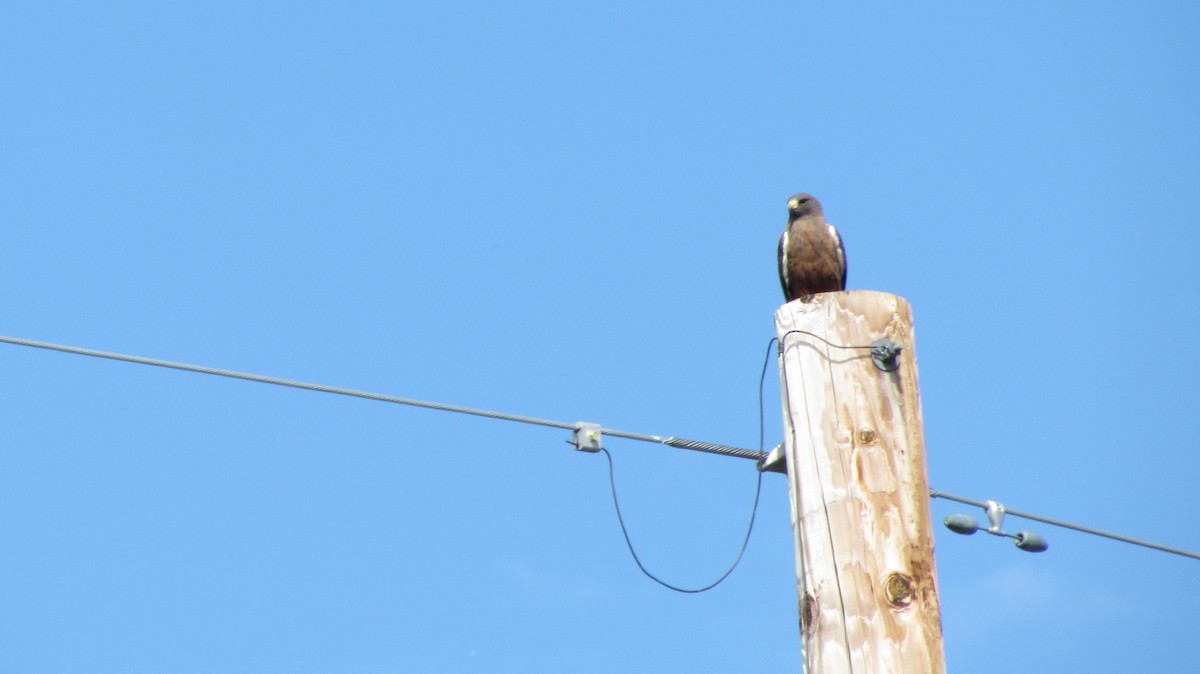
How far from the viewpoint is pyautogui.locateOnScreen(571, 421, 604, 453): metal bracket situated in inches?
219

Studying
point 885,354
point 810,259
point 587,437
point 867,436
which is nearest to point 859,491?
point 867,436

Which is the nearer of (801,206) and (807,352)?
(807,352)

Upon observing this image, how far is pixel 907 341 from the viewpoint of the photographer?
4.22 metres

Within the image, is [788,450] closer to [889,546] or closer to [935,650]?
[889,546]

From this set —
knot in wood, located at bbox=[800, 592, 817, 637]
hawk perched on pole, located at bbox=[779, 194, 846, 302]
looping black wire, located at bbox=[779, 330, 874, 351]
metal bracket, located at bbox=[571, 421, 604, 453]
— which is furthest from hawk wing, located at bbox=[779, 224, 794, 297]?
knot in wood, located at bbox=[800, 592, 817, 637]

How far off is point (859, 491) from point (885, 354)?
1.38 feet

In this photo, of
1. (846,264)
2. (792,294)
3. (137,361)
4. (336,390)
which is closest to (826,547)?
(336,390)

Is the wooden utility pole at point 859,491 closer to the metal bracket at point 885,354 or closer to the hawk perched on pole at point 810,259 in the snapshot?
the metal bracket at point 885,354

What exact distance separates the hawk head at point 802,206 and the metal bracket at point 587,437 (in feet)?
12.9

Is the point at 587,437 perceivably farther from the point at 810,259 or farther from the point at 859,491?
the point at 810,259

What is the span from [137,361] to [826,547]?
271 cm

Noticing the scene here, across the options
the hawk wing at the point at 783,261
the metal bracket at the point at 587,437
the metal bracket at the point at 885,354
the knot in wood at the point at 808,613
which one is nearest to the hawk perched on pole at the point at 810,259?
the hawk wing at the point at 783,261

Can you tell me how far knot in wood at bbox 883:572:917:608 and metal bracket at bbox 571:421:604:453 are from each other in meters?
1.87

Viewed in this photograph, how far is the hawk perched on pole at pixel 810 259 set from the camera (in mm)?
8422
